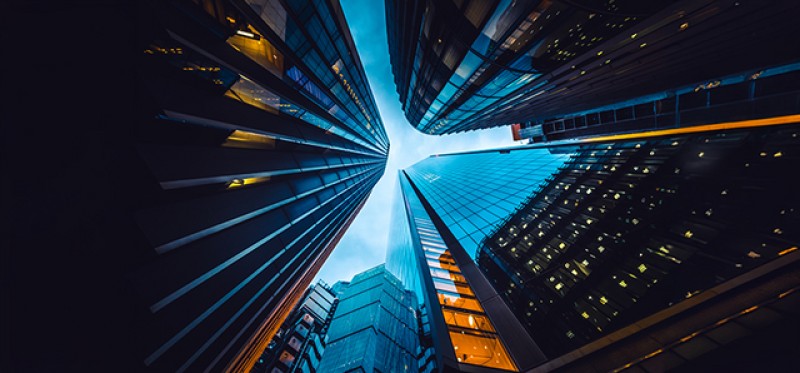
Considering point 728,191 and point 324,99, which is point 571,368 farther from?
point 324,99

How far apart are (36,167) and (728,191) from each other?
78.0ft

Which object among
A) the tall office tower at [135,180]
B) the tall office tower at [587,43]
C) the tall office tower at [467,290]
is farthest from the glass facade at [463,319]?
the tall office tower at [587,43]

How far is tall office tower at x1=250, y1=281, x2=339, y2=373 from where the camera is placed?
2533cm

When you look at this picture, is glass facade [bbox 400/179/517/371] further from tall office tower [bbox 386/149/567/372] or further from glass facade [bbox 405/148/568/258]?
glass facade [bbox 405/148/568/258]

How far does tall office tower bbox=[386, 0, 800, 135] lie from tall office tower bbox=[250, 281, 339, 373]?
1068 inches

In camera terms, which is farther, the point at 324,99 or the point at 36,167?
the point at 324,99

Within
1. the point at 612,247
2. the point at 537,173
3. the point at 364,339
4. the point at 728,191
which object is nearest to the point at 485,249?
the point at 612,247

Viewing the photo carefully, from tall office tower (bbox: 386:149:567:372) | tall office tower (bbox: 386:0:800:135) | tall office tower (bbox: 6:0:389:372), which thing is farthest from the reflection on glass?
tall office tower (bbox: 386:149:567:372)

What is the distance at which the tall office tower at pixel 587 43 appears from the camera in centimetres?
931

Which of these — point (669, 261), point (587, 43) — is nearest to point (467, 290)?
point (669, 261)

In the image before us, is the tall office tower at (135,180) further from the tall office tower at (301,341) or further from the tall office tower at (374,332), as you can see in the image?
the tall office tower at (301,341)

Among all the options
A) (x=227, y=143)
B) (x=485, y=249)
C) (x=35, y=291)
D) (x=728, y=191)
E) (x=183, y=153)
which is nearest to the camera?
(x=35, y=291)

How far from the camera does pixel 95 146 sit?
14.4 feet

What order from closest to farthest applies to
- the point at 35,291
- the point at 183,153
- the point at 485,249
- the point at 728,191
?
the point at 35,291 → the point at 183,153 → the point at 728,191 → the point at 485,249
